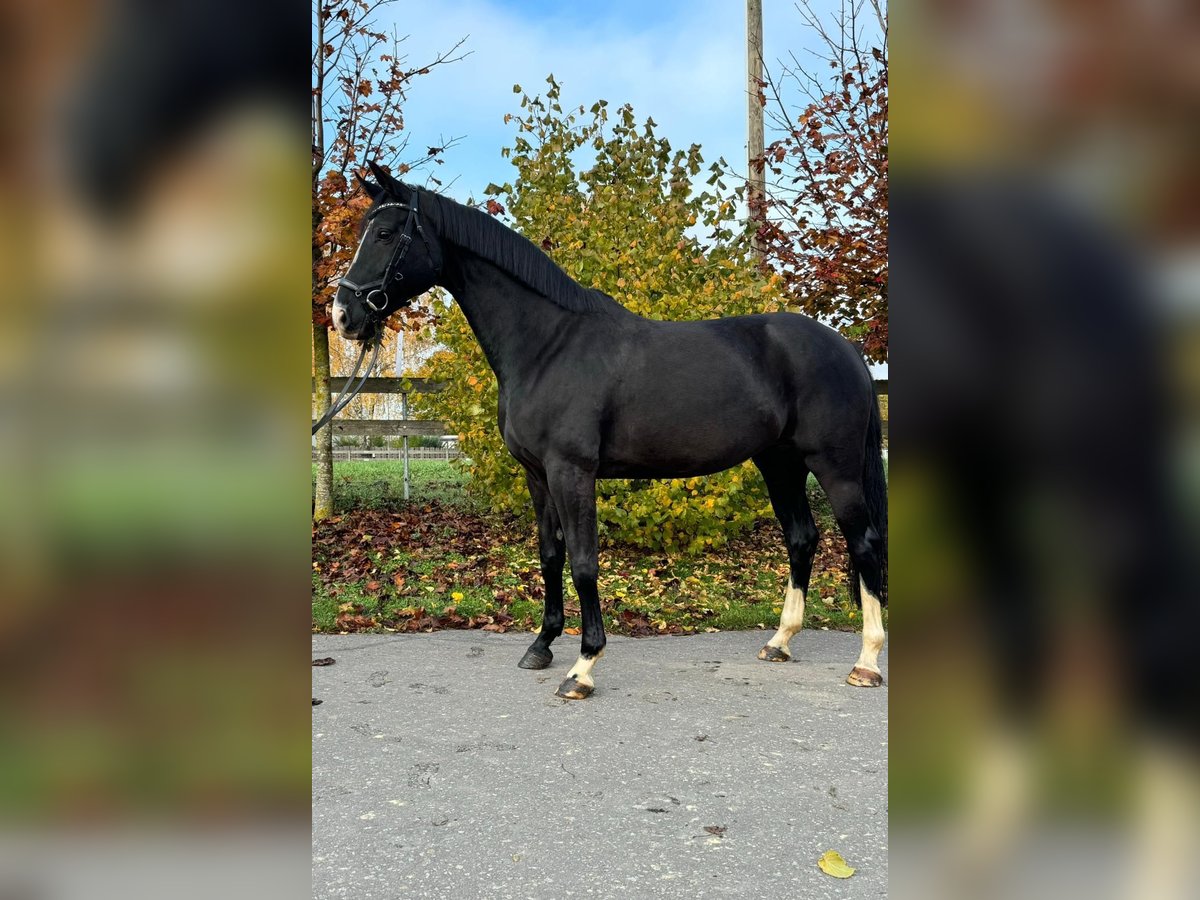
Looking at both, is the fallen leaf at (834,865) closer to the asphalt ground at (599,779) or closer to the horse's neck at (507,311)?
the asphalt ground at (599,779)

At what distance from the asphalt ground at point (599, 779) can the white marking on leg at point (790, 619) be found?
0.13m

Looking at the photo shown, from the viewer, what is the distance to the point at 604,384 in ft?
13.0

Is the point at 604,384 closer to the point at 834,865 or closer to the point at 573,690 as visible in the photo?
the point at 573,690

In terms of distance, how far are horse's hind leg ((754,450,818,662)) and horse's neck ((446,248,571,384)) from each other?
144 centimetres

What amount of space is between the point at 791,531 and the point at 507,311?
1995 mm

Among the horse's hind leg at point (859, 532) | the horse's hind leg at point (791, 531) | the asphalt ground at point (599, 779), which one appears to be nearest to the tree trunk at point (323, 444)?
the asphalt ground at point (599, 779)

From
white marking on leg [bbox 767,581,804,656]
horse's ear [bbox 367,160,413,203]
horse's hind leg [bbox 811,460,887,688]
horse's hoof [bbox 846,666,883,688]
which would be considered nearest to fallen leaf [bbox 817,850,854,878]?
horse's hoof [bbox 846,666,883,688]

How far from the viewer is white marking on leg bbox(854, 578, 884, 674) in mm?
3990

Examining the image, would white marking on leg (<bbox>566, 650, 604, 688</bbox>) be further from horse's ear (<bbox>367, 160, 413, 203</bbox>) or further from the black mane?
horse's ear (<bbox>367, 160, 413, 203</bbox>)
